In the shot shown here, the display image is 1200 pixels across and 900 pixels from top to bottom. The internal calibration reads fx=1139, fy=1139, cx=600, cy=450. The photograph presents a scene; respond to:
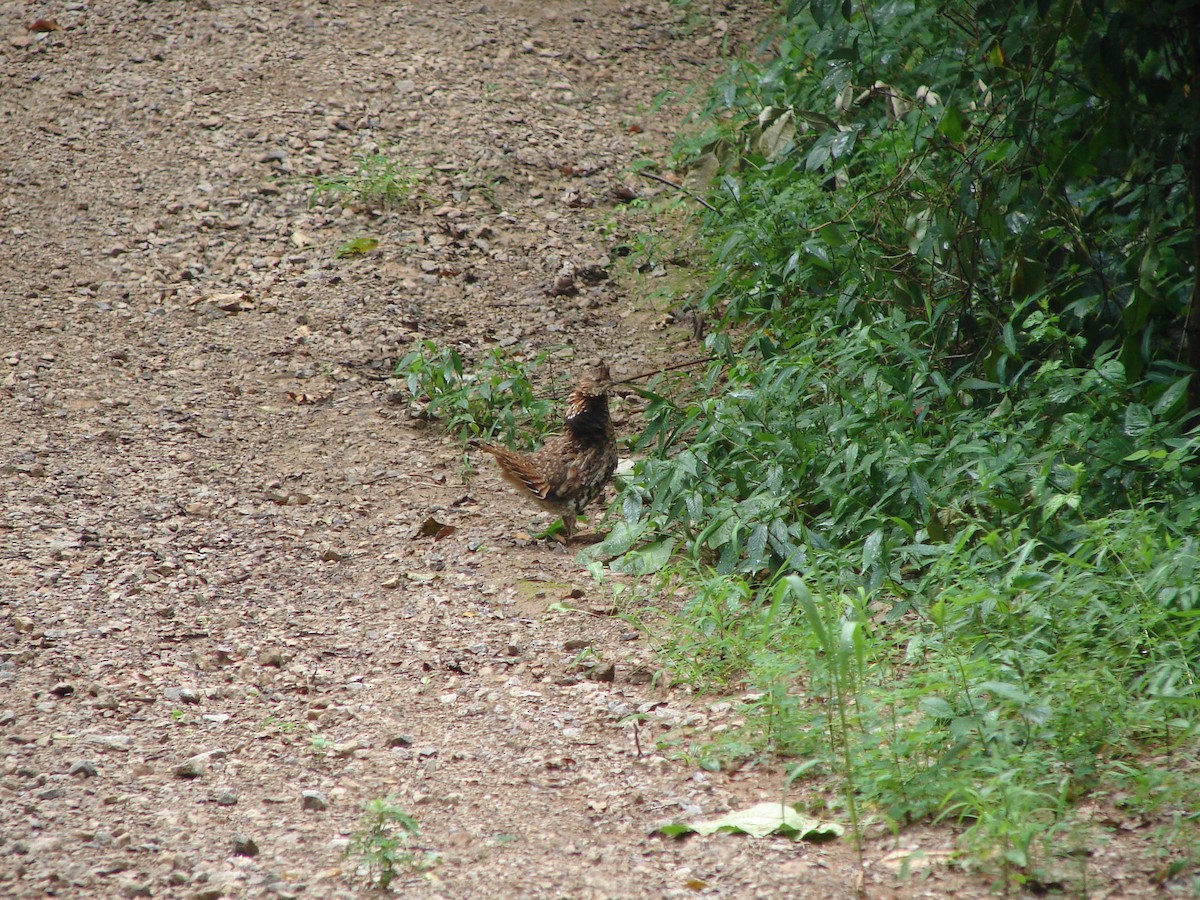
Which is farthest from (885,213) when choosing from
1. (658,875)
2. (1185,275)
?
(658,875)

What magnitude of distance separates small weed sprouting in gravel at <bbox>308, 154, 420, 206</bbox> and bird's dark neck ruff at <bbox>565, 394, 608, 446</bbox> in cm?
339

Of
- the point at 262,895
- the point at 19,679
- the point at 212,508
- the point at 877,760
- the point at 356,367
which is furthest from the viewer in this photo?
the point at 356,367

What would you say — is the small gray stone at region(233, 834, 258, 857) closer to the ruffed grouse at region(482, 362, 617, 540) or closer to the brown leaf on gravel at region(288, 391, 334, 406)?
the ruffed grouse at region(482, 362, 617, 540)

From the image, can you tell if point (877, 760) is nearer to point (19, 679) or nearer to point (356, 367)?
point (19, 679)

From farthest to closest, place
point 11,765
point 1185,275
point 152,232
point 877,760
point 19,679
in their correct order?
point 152,232
point 1185,275
point 19,679
point 11,765
point 877,760

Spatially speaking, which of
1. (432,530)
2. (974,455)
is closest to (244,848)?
(432,530)

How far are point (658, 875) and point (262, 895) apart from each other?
101 centimetres

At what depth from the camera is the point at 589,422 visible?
549 cm

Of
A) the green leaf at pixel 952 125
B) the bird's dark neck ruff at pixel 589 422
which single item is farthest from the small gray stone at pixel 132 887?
the green leaf at pixel 952 125

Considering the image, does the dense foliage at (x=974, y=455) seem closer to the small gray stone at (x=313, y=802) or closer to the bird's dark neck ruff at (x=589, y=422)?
the bird's dark neck ruff at (x=589, y=422)

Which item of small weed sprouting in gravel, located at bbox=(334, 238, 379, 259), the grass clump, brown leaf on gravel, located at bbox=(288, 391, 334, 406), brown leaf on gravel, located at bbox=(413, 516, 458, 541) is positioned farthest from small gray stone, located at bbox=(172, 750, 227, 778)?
the grass clump

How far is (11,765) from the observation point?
3.45m

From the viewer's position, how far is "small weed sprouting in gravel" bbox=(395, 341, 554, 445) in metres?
6.15

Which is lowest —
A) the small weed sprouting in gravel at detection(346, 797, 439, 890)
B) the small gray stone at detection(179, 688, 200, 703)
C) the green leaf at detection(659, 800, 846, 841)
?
the small gray stone at detection(179, 688, 200, 703)
